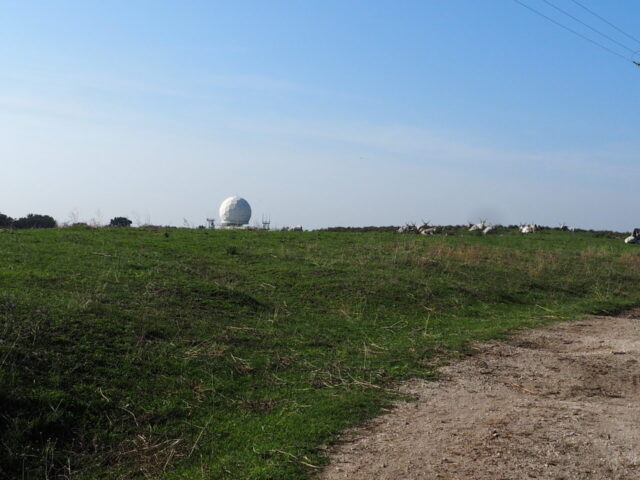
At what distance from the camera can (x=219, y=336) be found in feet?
27.6

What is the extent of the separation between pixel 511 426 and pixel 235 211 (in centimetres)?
2829

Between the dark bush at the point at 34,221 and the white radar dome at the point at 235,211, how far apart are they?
1040cm

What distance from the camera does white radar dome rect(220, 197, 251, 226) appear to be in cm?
3341

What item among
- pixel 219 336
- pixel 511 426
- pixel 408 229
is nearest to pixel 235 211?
pixel 408 229

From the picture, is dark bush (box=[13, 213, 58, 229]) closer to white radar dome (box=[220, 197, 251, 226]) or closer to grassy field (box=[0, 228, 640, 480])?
grassy field (box=[0, 228, 640, 480])

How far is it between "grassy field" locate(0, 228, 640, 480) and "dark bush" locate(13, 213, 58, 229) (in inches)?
289

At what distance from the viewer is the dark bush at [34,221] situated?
23328mm

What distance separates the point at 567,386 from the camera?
25.2 ft

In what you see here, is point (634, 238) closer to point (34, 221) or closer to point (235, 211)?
point (235, 211)

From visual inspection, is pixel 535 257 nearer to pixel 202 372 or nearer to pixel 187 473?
pixel 202 372

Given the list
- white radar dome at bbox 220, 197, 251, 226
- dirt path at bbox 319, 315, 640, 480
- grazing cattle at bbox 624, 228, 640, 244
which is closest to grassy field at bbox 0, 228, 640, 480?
dirt path at bbox 319, 315, 640, 480

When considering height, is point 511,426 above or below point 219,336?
below

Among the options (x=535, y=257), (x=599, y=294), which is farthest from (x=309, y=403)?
(x=535, y=257)

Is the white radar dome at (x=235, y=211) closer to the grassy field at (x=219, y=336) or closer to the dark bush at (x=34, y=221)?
the dark bush at (x=34, y=221)
